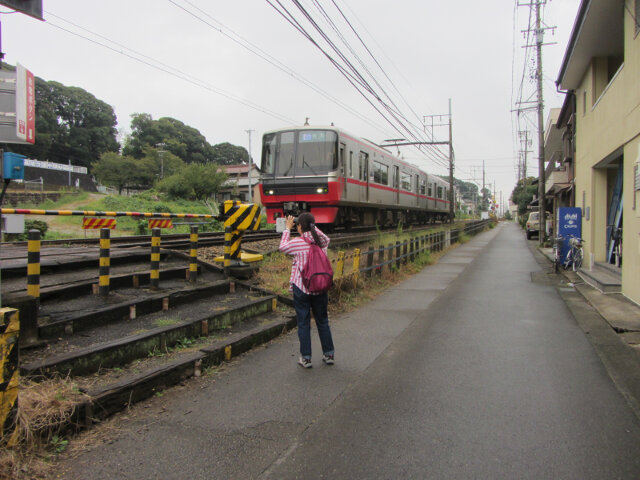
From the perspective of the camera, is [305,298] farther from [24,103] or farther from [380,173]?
[380,173]

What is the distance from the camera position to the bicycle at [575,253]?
11.6 m

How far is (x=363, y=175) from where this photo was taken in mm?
15008

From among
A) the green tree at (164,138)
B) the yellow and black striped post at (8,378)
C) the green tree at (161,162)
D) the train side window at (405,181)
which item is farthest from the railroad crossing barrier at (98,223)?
the green tree at (164,138)

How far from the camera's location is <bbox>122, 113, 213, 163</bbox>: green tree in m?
68.1

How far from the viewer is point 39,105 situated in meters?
56.1

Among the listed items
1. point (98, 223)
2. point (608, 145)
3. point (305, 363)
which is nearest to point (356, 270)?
point (305, 363)

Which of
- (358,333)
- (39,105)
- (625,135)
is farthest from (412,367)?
(39,105)

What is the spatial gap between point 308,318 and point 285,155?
29.5 ft

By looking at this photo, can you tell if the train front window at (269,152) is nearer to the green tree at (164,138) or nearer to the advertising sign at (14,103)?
the advertising sign at (14,103)

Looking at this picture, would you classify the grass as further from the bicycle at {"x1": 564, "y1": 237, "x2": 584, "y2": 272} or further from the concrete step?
the bicycle at {"x1": 564, "y1": 237, "x2": 584, "y2": 272}

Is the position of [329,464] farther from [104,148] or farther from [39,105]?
[104,148]

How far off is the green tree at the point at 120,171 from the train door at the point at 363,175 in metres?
44.8

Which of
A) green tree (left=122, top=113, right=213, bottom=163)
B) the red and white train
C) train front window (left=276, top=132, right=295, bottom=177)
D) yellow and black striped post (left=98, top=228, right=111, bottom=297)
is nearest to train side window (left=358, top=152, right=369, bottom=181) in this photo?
the red and white train

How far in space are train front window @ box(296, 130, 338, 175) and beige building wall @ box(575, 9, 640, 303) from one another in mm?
6487
